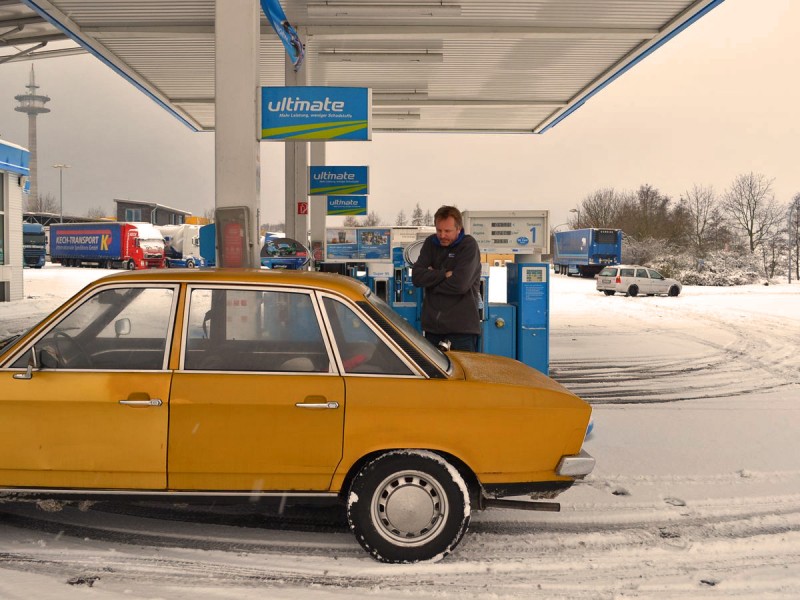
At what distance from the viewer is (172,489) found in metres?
3.76

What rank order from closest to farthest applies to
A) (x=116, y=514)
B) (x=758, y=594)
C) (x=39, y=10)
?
(x=758, y=594) → (x=116, y=514) → (x=39, y=10)

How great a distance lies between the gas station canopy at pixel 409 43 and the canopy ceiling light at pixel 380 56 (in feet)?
0.08

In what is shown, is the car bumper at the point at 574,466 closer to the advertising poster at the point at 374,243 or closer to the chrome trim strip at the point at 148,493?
the chrome trim strip at the point at 148,493

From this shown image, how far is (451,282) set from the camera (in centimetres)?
573

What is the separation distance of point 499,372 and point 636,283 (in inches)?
1162

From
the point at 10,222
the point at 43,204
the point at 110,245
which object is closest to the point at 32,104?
the point at 43,204

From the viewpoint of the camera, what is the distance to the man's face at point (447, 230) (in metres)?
5.79

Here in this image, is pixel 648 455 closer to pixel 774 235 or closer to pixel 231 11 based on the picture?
pixel 231 11

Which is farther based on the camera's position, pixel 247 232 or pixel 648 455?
pixel 247 232

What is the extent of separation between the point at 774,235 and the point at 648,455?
63.9 m

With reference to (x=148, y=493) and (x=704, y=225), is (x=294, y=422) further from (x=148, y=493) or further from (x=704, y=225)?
(x=704, y=225)

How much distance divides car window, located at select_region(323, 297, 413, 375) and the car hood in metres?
0.45

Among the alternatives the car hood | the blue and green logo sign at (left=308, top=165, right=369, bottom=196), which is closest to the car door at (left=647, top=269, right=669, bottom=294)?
the blue and green logo sign at (left=308, top=165, right=369, bottom=196)

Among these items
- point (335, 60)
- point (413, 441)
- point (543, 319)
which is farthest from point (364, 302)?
point (335, 60)
